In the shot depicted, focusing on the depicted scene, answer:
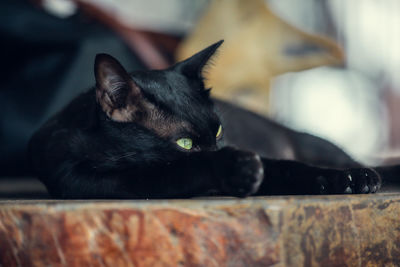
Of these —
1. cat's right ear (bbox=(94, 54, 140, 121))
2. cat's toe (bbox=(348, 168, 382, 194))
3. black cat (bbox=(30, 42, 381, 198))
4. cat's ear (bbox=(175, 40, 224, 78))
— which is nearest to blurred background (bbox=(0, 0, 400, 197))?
black cat (bbox=(30, 42, 381, 198))

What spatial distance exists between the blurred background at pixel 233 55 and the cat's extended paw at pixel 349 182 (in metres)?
0.73

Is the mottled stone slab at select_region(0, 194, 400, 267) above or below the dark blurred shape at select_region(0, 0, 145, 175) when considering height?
below

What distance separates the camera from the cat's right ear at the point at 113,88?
2.67ft

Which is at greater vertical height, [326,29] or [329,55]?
[326,29]

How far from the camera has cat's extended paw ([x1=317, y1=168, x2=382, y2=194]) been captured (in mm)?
763

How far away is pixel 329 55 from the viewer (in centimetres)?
214

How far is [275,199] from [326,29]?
326 cm

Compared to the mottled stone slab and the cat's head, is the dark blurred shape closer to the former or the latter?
the cat's head

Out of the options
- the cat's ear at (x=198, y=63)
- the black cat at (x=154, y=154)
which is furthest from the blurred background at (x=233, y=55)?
the cat's ear at (x=198, y=63)

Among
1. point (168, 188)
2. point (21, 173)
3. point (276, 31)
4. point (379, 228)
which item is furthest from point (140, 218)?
point (276, 31)

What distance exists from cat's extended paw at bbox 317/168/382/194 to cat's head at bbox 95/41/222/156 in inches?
9.3

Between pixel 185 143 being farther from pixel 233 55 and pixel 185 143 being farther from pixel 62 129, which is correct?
pixel 233 55

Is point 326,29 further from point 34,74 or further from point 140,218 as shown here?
point 140,218

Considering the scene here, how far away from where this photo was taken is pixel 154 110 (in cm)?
88
